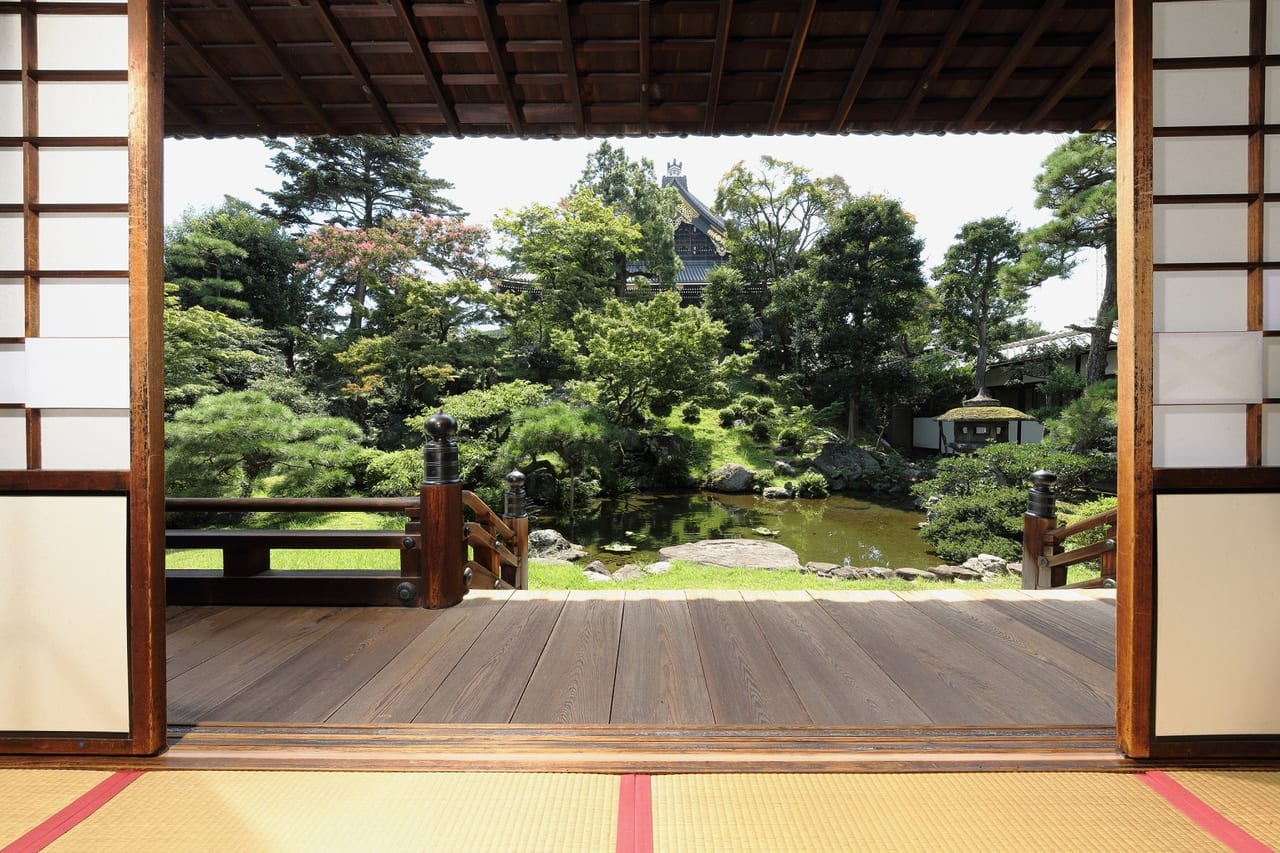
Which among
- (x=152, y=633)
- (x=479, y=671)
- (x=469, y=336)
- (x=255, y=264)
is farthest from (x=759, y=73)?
(x=255, y=264)

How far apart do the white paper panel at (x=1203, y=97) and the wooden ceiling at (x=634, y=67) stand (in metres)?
0.88

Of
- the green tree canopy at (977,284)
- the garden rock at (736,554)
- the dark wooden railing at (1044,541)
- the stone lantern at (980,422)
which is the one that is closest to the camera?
the dark wooden railing at (1044,541)

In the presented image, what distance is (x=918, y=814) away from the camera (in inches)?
49.8

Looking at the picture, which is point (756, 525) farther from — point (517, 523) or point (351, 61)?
point (351, 61)

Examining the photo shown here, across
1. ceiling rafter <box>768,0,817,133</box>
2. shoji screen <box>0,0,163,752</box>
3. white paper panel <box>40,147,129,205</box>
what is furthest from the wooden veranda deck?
ceiling rafter <box>768,0,817,133</box>

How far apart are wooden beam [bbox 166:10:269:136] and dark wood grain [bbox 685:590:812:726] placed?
3.19 meters

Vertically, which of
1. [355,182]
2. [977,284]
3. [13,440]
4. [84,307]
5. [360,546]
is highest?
[355,182]

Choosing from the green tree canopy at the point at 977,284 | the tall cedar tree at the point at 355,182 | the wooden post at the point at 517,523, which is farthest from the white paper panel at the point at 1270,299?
the tall cedar tree at the point at 355,182

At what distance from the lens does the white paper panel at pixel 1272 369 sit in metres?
1.51

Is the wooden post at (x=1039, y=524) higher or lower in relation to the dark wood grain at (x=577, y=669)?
higher

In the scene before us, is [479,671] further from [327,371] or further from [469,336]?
[327,371]

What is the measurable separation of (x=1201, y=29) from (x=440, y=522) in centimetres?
306

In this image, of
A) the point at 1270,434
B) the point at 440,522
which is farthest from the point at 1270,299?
the point at 440,522

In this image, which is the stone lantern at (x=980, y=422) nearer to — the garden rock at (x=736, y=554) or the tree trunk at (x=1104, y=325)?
the tree trunk at (x=1104, y=325)
